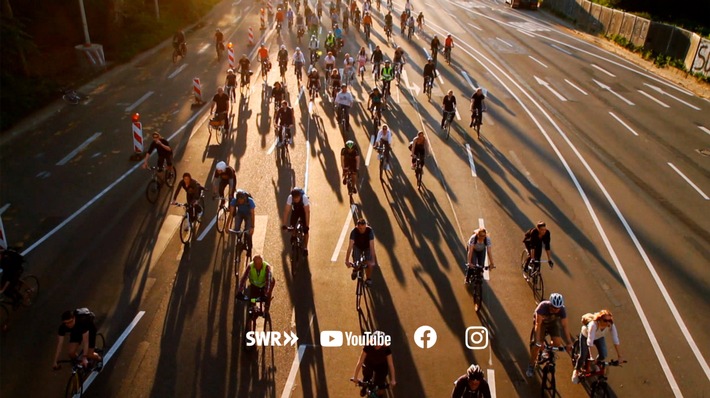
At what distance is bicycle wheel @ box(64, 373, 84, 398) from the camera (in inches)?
354

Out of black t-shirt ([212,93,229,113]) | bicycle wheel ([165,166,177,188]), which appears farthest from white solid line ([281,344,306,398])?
black t-shirt ([212,93,229,113])

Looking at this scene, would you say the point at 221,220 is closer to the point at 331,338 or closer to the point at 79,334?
the point at 331,338

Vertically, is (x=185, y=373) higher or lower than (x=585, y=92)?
lower

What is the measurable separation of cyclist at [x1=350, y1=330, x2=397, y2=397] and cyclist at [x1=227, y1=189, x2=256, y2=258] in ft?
16.0

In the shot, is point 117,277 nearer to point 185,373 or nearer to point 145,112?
point 185,373

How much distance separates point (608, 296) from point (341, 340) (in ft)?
19.5

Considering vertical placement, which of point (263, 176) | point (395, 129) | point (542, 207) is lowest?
point (542, 207)

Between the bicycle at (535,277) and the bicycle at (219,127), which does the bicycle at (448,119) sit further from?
the bicycle at (535,277)

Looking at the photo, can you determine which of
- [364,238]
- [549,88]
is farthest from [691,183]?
[364,238]

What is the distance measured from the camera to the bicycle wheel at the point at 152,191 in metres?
16.0

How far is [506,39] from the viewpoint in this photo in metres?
41.4

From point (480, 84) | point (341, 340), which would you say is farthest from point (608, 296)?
point (480, 84)

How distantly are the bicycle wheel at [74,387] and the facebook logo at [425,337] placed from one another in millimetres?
5675

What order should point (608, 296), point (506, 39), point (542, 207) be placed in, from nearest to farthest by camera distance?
point (608, 296) → point (542, 207) → point (506, 39)
